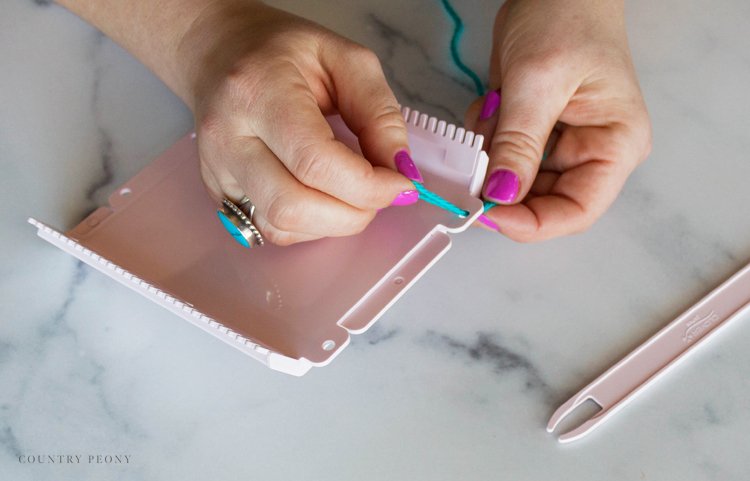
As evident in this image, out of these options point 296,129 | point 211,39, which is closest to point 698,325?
point 296,129

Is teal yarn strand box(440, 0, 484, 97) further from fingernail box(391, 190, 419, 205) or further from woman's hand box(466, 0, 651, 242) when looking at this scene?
fingernail box(391, 190, 419, 205)

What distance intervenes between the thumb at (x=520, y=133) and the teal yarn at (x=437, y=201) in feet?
0.10

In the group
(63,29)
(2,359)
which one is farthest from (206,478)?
(63,29)

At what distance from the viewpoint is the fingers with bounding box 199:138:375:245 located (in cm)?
64

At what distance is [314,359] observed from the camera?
2.07 feet

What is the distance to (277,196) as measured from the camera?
643 millimetres

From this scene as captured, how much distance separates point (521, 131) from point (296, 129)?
21 cm

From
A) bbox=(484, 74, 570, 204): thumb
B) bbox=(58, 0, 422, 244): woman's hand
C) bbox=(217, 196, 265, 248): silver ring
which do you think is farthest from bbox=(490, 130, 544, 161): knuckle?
bbox=(217, 196, 265, 248): silver ring

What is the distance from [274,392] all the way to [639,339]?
0.99 feet

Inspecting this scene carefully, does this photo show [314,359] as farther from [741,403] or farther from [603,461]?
[741,403]

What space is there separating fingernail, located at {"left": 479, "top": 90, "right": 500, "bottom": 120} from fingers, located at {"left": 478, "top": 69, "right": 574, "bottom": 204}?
0.04 m

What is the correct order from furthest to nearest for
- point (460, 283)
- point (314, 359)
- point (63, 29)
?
point (63, 29)
point (460, 283)
point (314, 359)

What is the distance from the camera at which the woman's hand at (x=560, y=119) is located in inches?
28.6

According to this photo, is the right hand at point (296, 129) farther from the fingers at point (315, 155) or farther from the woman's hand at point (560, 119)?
the woman's hand at point (560, 119)
